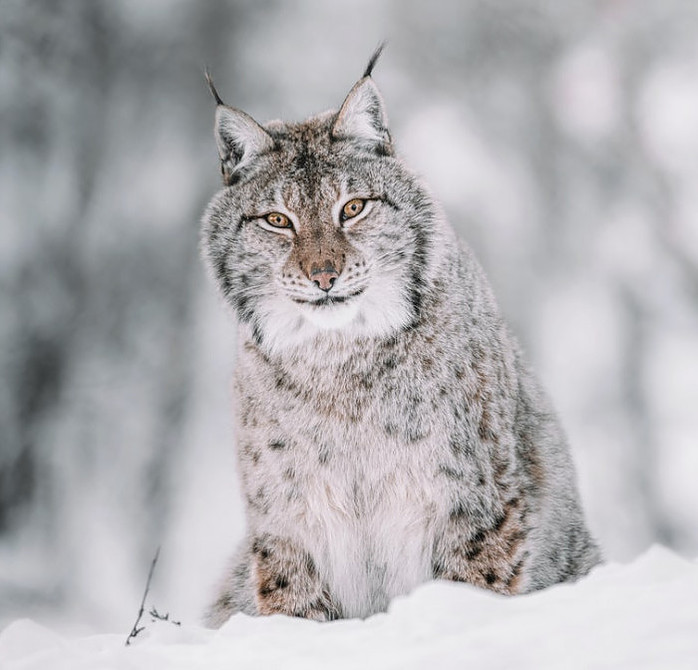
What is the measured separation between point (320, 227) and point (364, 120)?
0.53 metres

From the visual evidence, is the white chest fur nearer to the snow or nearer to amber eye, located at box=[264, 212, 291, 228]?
the snow

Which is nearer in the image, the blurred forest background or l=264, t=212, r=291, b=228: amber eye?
l=264, t=212, r=291, b=228: amber eye

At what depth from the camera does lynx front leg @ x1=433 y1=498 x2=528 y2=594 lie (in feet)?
12.4

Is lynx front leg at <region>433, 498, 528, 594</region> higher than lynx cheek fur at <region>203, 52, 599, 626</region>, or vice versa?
lynx cheek fur at <region>203, 52, 599, 626</region>

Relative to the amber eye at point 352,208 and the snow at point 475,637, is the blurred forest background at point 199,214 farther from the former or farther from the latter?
the snow at point 475,637

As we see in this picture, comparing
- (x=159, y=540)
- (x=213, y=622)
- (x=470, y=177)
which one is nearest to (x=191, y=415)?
(x=159, y=540)

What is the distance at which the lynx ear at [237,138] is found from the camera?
3990mm

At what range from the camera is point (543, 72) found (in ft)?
28.2

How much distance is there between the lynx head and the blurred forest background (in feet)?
11.6

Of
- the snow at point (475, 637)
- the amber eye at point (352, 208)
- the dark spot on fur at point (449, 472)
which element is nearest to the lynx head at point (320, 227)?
the amber eye at point (352, 208)

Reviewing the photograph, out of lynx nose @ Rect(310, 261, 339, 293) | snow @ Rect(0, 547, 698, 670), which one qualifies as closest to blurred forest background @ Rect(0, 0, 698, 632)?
lynx nose @ Rect(310, 261, 339, 293)

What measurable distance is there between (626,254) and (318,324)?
5667 millimetres

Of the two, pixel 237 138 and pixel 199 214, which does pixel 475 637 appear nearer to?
pixel 237 138

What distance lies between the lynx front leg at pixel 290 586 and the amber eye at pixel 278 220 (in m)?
1.20
